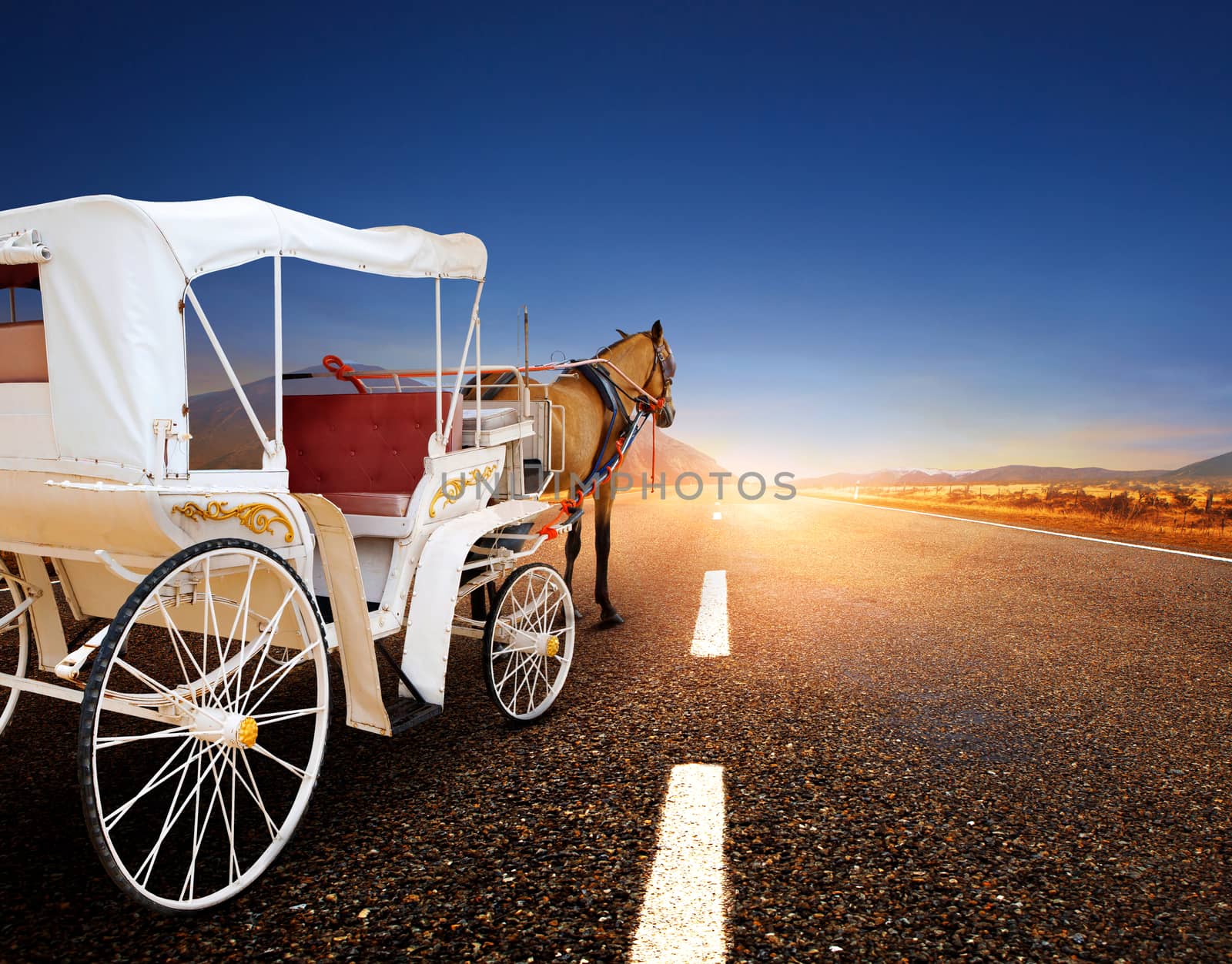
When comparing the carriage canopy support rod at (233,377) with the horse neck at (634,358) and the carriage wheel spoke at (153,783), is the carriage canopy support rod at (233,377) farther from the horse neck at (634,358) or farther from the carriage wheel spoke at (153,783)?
the horse neck at (634,358)

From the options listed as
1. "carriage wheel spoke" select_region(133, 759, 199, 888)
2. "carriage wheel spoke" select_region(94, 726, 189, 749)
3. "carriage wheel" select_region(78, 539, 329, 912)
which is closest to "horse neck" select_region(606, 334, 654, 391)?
"carriage wheel" select_region(78, 539, 329, 912)

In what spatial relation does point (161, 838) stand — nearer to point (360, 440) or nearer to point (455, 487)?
point (455, 487)

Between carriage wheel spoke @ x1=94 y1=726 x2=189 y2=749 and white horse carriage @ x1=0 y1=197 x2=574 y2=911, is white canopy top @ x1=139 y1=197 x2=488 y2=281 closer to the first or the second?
white horse carriage @ x1=0 y1=197 x2=574 y2=911

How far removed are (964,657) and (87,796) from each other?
490 cm

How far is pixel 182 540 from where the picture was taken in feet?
8.16

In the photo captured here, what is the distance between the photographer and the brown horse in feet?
17.9

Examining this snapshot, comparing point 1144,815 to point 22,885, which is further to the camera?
point 1144,815

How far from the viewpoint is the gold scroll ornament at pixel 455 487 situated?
11.3ft

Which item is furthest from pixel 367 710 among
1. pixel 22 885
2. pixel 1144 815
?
pixel 1144 815

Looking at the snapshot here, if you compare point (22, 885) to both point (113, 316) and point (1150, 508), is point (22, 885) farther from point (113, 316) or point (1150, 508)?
point (1150, 508)

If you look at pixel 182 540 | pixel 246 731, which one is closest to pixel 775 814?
pixel 246 731

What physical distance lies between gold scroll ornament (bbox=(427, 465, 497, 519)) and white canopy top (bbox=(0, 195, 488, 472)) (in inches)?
45.2

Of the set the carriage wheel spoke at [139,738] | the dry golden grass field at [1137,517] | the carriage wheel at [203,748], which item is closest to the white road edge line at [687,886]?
the carriage wheel at [203,748]

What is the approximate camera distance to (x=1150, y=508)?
1692 centimetres
